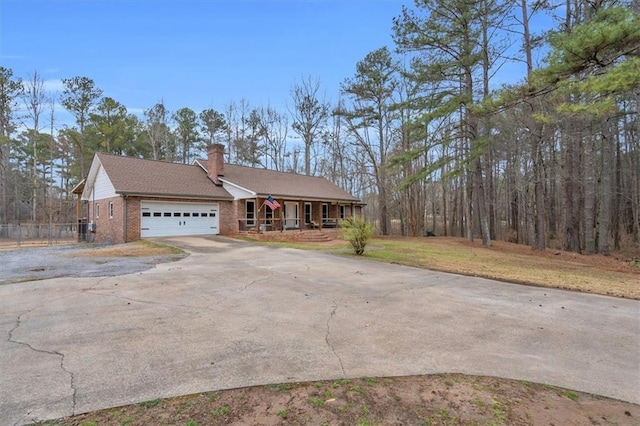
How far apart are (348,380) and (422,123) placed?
1577 cm

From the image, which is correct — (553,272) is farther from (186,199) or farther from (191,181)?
(191,181)

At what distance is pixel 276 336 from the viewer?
4363 mm

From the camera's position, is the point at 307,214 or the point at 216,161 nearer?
the point at 216,161

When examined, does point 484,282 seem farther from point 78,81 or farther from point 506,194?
point 78,81

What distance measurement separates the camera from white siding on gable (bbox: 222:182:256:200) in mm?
20177

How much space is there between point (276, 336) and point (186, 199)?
16.3 m

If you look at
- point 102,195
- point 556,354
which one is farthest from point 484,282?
point 102,195

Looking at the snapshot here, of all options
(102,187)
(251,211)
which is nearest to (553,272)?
(251,211)

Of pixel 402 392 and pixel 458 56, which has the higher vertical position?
pixel 458 56

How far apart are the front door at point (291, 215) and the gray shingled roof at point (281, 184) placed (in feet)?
4.04

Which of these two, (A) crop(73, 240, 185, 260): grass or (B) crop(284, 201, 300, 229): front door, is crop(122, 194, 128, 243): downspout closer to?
(A) crop(73, 240, 185, 260): grass

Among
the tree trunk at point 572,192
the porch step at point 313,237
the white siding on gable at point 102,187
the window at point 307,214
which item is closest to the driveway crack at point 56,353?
the white siding on gable at point 102,187

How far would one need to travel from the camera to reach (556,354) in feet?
13.3

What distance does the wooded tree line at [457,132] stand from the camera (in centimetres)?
992
